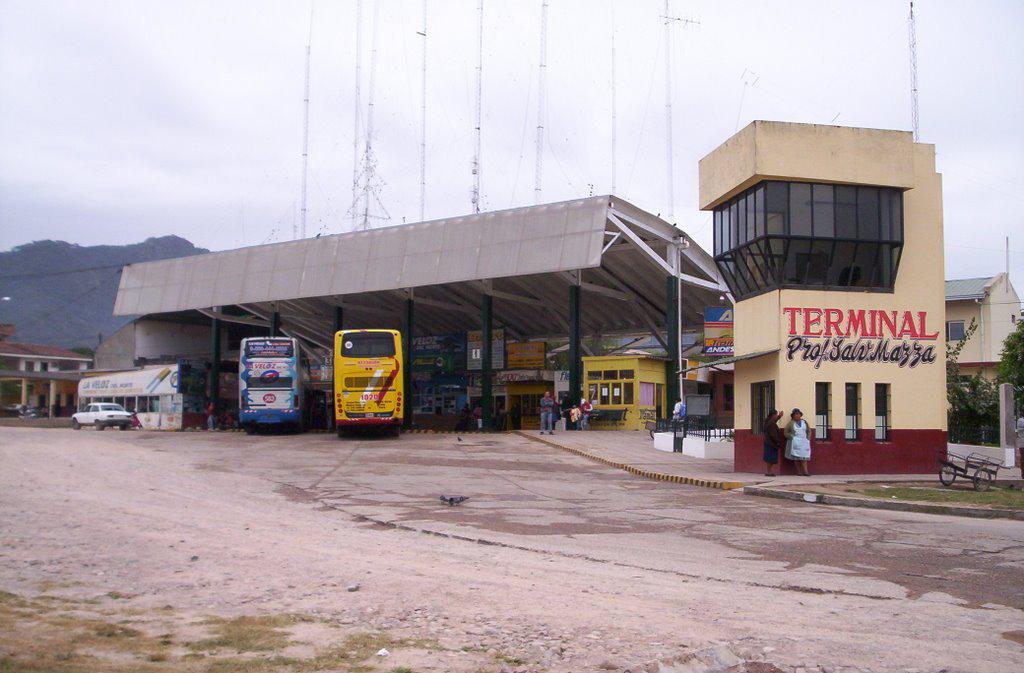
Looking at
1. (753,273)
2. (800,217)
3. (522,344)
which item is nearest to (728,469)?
(753,273)

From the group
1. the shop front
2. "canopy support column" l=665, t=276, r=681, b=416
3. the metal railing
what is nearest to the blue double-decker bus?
"canopy support column" l=665, t=276, r=681, b=416

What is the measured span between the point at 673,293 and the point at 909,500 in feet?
83.3

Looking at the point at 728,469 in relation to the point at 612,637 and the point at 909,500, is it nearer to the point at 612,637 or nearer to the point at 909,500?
the point at 909,500

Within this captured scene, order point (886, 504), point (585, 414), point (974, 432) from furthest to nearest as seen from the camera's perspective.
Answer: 1. point (585, 414)
2. point (974, 432)
3. point (886, 504)

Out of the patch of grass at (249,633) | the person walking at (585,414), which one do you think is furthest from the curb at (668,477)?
the patch of grass at (249,633)

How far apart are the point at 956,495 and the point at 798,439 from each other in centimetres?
439

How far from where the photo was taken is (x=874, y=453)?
2175 centimetres

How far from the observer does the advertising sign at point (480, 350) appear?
51.1 metres

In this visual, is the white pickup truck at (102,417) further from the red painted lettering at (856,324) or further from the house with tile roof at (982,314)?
the house with tile roof at (982,314)

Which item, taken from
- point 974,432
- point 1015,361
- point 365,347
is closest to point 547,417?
point 365,347

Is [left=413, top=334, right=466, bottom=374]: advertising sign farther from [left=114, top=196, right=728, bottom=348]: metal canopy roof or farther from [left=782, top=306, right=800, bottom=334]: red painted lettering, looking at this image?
[left=782, top=306, right=800, bottom=334]: red painted lettering

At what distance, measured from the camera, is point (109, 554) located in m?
9.82

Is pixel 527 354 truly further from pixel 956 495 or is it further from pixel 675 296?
pixel 956 495

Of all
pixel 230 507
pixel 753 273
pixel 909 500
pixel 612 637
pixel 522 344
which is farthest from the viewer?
pixel 522 344
